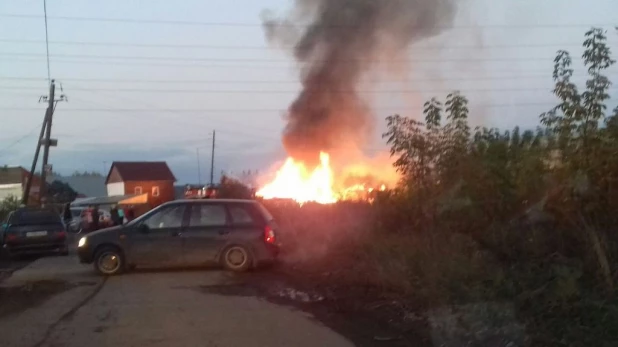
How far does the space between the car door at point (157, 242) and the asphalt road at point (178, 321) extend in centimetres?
202

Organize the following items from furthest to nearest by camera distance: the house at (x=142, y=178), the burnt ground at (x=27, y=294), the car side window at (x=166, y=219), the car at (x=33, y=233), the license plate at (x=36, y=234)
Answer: the house at (x=142, y=178)
the license plate at (x=36, y=234)
the car at (x=33, y=233)
the car side window at (x=166, y=219)
the burnt ground at (x=27, y=294)

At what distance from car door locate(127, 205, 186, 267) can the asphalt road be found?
6.64 ft

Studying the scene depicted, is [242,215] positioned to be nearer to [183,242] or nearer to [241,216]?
[241,216]

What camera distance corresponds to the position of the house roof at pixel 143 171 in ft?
267

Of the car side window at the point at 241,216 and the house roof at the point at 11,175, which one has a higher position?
the house roof at the point at 11,175

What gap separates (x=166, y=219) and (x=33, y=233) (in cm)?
753

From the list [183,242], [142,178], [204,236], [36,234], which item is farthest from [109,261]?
[142,178]

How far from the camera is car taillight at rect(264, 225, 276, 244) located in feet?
53.4

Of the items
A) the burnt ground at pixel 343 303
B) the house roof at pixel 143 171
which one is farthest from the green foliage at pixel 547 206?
the house roof at pixel 143 171

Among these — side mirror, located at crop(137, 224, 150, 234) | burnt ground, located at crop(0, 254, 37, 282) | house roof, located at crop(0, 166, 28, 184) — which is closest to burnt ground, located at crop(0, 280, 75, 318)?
side mirror, located at crop(137, 224, 150, 234)

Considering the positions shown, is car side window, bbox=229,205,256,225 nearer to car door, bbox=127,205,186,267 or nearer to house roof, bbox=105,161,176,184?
car door, bbox=127,205,186,267

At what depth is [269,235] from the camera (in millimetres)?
16359

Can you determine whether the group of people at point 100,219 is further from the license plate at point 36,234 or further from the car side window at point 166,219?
the car side window at point 166,219

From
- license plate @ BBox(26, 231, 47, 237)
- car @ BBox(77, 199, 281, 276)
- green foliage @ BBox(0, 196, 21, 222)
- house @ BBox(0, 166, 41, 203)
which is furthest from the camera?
house @ BBox(0, 166, 41, 203)
